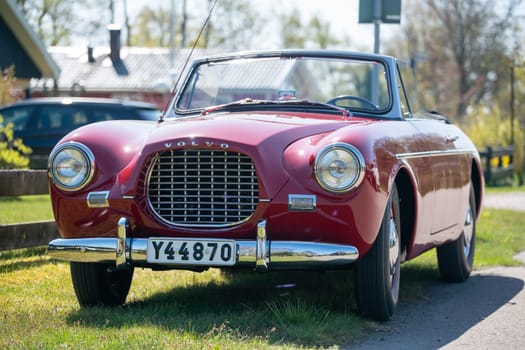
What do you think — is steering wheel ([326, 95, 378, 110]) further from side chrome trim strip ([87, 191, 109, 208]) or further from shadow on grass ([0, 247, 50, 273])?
shadow on grass ([0, 247, 50, 273])

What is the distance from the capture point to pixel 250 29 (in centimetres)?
6109

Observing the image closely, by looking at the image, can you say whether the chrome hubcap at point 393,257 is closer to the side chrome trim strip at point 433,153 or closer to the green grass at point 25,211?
the side chrome trim strip at point 433,153

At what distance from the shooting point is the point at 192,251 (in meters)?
5.31

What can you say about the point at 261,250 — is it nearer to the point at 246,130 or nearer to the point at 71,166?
the point at 246,130

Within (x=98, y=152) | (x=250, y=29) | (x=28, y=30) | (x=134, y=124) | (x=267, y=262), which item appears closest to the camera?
(x=267, y=262)

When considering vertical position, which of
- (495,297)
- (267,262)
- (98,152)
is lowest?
(495,297)

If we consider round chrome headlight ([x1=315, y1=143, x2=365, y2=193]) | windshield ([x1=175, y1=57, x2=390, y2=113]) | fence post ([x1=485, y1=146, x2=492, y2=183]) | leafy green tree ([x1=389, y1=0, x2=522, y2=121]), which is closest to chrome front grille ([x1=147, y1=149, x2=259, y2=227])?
round chrome headlight ([x1=315, y1=143, x2=365, y2=193])

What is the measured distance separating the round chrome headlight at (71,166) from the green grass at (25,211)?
4.49 meters

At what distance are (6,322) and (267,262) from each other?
4.68 ft

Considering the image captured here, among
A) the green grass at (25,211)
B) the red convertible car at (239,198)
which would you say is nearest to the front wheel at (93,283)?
the red convertible car at (239,198)

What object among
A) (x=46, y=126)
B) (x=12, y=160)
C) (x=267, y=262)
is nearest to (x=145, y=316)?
(x=267, y=262)

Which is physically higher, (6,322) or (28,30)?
(28,30)

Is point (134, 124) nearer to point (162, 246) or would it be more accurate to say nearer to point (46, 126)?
point (162, 246)

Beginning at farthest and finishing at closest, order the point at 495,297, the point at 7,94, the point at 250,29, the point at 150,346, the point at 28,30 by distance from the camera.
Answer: the point at 250,29, the point at 28,30, the point at 7,94, the point at 495,297, the point at 150,346
